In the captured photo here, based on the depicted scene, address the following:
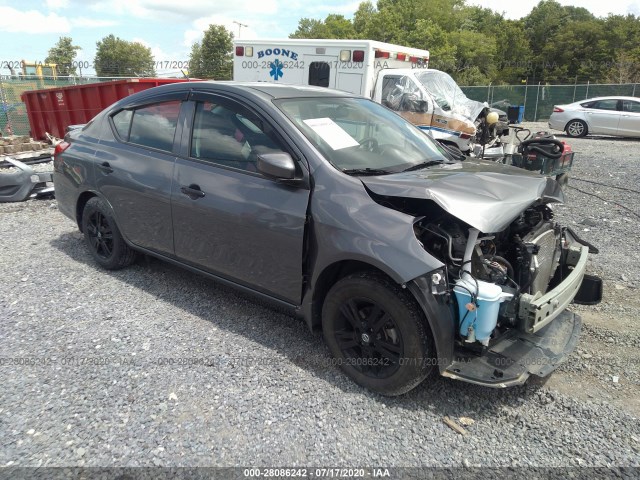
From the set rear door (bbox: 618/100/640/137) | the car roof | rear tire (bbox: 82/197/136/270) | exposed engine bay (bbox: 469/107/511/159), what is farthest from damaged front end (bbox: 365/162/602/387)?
rear door (bbox: 618/100/640/137)

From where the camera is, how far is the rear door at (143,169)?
156 inches

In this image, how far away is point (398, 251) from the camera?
2.66 metres

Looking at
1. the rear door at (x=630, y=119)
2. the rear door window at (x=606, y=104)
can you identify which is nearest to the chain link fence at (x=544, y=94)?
the rear door window at (x=606, y=104)

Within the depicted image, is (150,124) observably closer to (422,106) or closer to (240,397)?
(240,397)

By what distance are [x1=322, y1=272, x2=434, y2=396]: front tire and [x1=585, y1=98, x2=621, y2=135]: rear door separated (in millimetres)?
18185

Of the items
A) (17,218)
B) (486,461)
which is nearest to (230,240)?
(486,461)

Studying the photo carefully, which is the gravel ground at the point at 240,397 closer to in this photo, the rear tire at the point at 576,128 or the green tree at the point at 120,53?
the rear tire at the point at 576,128

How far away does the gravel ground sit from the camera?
2531mm

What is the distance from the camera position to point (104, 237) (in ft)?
15.6

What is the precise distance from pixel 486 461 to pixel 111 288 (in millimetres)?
3453

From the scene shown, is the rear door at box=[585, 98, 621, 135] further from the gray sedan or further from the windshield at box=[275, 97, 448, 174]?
the gray sedan

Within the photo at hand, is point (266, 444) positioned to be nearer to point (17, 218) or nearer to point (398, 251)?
point (398, 251)

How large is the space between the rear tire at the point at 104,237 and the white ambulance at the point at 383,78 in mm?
5218

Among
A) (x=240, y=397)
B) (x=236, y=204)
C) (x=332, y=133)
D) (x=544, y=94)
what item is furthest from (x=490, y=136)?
(x=544, y=94)
